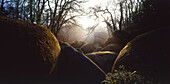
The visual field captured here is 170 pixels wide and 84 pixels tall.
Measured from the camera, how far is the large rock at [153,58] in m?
2.63

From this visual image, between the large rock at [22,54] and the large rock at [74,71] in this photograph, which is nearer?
the large rock at [22,54]

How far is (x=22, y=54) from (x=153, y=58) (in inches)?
149

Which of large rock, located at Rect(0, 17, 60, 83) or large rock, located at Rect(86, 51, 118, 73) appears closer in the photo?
large rock, located at Rect(0, 17, 60, 83)

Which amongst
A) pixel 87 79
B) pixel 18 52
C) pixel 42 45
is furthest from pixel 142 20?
pixel 18 52

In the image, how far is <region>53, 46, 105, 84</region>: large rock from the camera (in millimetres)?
3045

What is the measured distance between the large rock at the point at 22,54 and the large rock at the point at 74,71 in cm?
51

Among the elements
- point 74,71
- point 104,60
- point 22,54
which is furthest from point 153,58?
point 22,54

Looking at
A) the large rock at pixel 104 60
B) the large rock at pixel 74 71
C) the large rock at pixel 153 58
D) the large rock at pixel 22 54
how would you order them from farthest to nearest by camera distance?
the large rock at pixel 104 60
the large rock at pixel 74 71
the large rock at pixel 153 58
the large rock at pixel 22 54

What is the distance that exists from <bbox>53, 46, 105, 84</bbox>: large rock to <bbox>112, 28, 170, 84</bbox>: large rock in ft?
4.01

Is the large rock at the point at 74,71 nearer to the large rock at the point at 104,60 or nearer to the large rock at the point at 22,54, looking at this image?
the large rock at the point at 22,54

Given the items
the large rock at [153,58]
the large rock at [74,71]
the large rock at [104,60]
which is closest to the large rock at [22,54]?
the large rock at [74,71]

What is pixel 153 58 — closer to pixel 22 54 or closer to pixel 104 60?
pixel 104 60

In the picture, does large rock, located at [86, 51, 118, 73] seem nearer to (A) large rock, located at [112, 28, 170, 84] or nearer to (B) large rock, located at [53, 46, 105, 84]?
(A) large rock, located at [112, 28, 170, 84]

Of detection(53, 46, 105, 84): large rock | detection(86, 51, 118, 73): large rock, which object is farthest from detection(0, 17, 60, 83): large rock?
detection(86, 51, 118, 73): large rock
